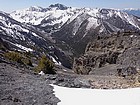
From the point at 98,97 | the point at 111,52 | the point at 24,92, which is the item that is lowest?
the point at 111,52

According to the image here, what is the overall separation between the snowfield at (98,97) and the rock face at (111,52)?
47872mm

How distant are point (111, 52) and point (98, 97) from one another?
67.7 m

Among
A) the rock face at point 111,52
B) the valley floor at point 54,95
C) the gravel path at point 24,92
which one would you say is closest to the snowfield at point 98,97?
the valley floor at point 54,95

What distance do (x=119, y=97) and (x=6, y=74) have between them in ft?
38.7

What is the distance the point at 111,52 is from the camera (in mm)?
85312

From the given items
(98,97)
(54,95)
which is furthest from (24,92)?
(98,97)

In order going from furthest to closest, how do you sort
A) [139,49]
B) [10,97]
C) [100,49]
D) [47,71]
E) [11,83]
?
[100,49] < [139,49] < [47,71] < [11,83] < [10,97]

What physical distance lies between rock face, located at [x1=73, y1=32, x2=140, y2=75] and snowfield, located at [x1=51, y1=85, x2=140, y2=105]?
1885 inches

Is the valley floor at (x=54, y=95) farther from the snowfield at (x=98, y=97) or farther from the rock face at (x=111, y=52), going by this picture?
the rock face at (x=111, y=52)

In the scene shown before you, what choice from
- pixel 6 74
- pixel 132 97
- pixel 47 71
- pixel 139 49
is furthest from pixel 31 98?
pixel 139 49

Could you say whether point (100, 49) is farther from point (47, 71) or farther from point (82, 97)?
point (82, 97)

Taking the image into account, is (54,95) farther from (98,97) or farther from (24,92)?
(98,97)

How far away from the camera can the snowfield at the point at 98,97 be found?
17.0 metres

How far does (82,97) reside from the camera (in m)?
18.5
